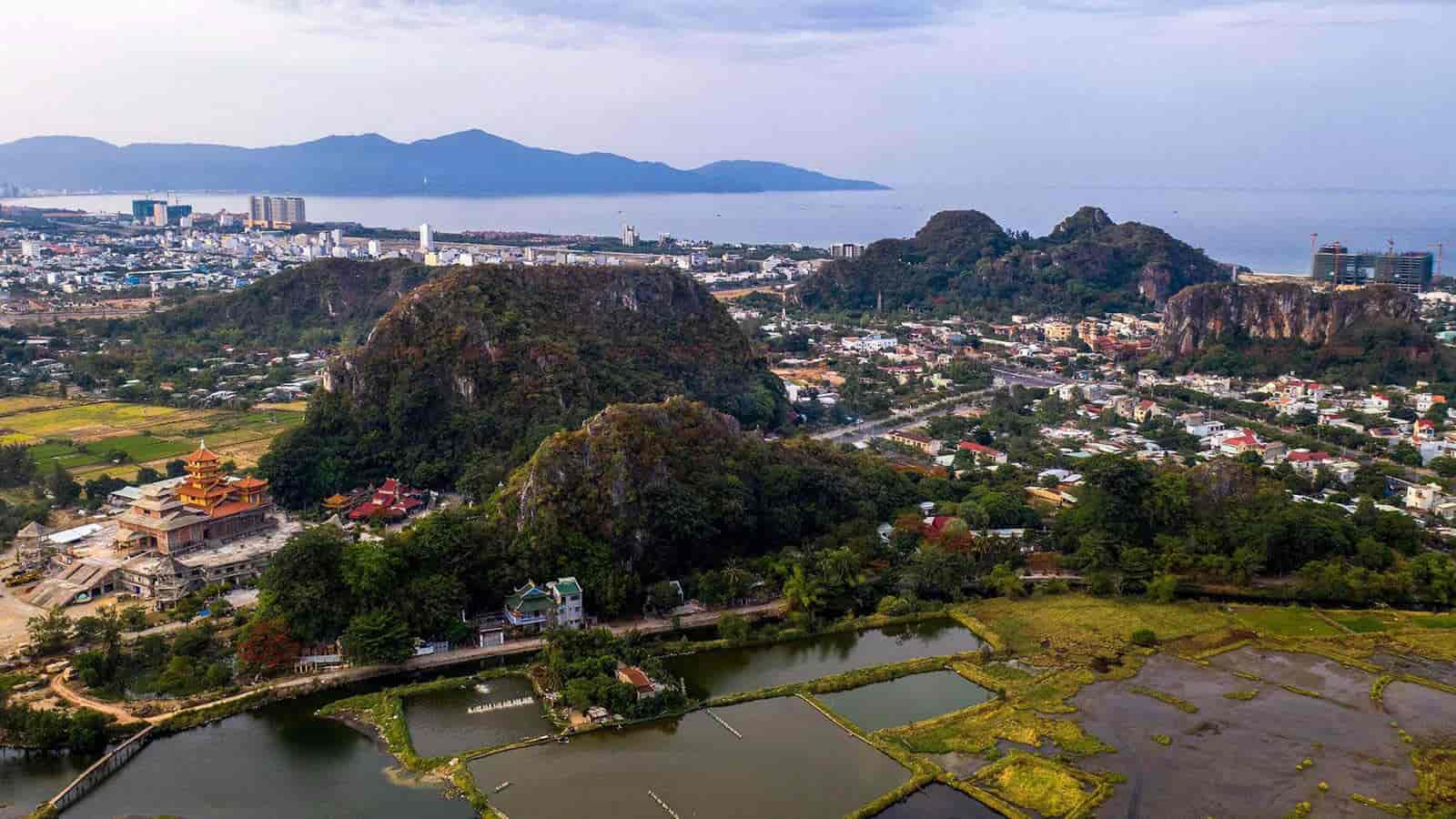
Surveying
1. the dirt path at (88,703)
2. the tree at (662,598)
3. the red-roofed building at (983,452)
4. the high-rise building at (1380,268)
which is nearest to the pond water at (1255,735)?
the tree at (662,598)

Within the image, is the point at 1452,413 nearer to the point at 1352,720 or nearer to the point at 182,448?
the point at 1352,720

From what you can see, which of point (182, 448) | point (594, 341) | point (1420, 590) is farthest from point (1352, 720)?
point (182, 448)

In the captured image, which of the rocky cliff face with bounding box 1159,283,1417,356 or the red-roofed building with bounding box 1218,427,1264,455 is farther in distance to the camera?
the rocky cliff face with bounding box 1159,283,1417,356

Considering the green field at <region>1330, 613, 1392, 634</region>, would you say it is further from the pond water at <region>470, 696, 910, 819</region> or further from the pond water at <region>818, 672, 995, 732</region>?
the pond water at <region>470, 696, 910, 819</region>

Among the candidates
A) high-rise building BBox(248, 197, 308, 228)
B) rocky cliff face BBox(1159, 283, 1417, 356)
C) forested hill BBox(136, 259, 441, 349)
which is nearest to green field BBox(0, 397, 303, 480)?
forested hill BBox(136, 259, 441, 349)

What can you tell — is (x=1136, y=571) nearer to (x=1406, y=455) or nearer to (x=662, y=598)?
(x=662, y=598)

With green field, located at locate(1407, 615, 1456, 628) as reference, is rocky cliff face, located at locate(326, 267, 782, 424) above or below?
above

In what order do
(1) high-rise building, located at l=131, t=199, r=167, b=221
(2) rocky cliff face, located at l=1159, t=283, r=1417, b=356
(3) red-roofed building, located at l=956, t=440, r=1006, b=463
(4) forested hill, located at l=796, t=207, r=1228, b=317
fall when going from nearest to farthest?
1. (3) red-roofed building, located at l=956, t=440, r=1006, b=463
2. (2) rocky cliff face, located at l=1159, t=283, r=1417, b=356
3. (4) forested hill, located at l=796, t=207, r=1228, b=317
4. (1) high-rise building, located at l=131, t=199, r=167, b=221
